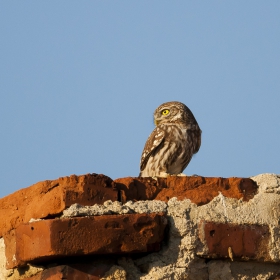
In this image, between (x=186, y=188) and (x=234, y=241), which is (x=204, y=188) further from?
(x=234, y=241)

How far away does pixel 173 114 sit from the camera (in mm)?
7488

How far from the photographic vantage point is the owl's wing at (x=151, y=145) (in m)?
6.71

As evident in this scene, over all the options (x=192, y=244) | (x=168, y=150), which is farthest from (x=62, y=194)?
(x=168, y=150)

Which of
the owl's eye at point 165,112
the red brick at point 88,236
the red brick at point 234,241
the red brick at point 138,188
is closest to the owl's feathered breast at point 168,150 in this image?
the owl's eye at point 165,112

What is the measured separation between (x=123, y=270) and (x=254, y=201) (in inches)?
30.4

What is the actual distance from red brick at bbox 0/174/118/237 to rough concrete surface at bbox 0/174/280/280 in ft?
0.15

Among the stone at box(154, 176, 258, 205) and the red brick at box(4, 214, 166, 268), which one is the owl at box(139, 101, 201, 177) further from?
the red brick at box(4, 214, 166, 268)

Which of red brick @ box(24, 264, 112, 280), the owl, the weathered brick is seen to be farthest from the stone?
the owl

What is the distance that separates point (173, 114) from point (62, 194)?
4.74m

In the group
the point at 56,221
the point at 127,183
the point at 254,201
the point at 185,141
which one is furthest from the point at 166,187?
the point at 185,141

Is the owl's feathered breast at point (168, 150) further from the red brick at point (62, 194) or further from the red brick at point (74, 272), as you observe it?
the red brick at point (74, 272)

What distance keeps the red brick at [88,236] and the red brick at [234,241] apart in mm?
207

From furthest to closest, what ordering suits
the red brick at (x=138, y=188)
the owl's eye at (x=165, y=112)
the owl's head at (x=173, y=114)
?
the owl's eye at (x=165, y=112) → the owl's head at (x=173, y=114) → the red brick at (x=138, y=188)

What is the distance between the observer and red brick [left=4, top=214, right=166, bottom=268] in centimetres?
267
